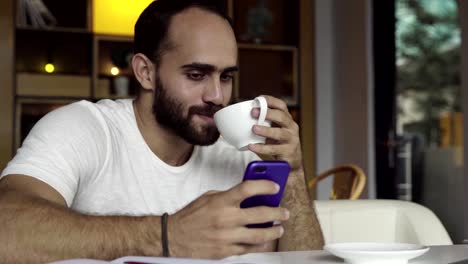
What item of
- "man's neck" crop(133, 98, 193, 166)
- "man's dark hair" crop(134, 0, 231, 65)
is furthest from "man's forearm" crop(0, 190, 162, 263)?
"man's dark hair" crop(134, 0, 231, 65)

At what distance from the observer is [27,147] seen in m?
1.19

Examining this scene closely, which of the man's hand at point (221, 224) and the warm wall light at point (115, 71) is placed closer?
the man's hand at point (221, 224)

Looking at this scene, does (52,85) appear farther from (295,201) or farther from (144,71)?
(295,201)

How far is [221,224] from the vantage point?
84cm

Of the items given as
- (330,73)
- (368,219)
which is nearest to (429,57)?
(330,73)

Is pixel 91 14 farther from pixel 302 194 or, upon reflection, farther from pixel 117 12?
pixel 302 194

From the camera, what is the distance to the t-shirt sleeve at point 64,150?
1145 millimetres

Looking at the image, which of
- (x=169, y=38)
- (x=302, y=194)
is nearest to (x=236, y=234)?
(x=302, y=194)

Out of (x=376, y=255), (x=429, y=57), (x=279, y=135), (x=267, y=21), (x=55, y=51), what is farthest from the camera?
(x=267, y=21)

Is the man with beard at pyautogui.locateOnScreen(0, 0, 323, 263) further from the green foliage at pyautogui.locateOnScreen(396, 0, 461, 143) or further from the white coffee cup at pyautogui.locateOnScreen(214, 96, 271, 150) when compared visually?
the green foliage at pyautogui.locateOnScreen(396, 0, 461, 143)

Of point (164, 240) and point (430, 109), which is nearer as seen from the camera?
point (164, 240)

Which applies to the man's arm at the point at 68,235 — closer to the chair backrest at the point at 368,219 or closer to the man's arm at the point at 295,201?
the man's arm at the point at 295,201

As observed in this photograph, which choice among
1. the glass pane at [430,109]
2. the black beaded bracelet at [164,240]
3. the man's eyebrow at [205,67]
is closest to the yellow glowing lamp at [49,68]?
the glass pane at [430,109]

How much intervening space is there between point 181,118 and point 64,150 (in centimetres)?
30
